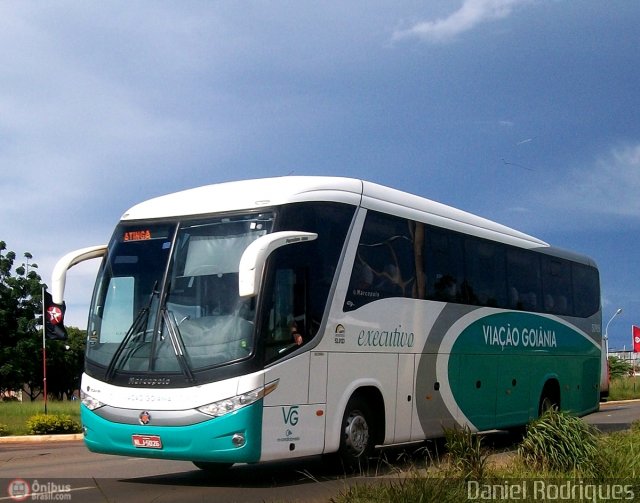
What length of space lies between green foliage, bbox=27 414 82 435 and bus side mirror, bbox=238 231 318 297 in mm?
14427

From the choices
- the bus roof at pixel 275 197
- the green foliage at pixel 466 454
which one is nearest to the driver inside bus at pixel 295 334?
the bus roof at pixel 275 197

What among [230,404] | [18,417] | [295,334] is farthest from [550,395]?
[18,417]

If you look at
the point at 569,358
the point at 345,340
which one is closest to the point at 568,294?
the point at 569,358

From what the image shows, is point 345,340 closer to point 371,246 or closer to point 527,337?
point 371,246

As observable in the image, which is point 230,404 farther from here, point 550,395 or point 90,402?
point 550,395

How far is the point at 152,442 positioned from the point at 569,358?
10911mm

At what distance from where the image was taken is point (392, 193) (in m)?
13.0

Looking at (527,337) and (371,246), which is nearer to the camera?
(371,246)

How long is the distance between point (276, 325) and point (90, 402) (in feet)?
8.26

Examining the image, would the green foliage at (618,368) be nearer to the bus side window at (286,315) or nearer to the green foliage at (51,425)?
the green foliage at (51,425)

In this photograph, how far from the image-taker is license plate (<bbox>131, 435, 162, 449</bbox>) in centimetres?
997

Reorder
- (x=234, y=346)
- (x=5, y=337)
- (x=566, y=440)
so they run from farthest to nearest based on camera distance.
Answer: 1. (x=5, y=337)
2. (x=234, y=346)
3. (x=566, y=440)

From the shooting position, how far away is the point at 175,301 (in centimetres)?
1045

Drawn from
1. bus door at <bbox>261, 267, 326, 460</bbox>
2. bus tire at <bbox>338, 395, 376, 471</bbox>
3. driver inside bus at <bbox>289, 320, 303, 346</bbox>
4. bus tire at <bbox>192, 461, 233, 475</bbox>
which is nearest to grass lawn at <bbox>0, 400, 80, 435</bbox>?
bus tire at <bbox>192, 461, 233, 475</bbox>
